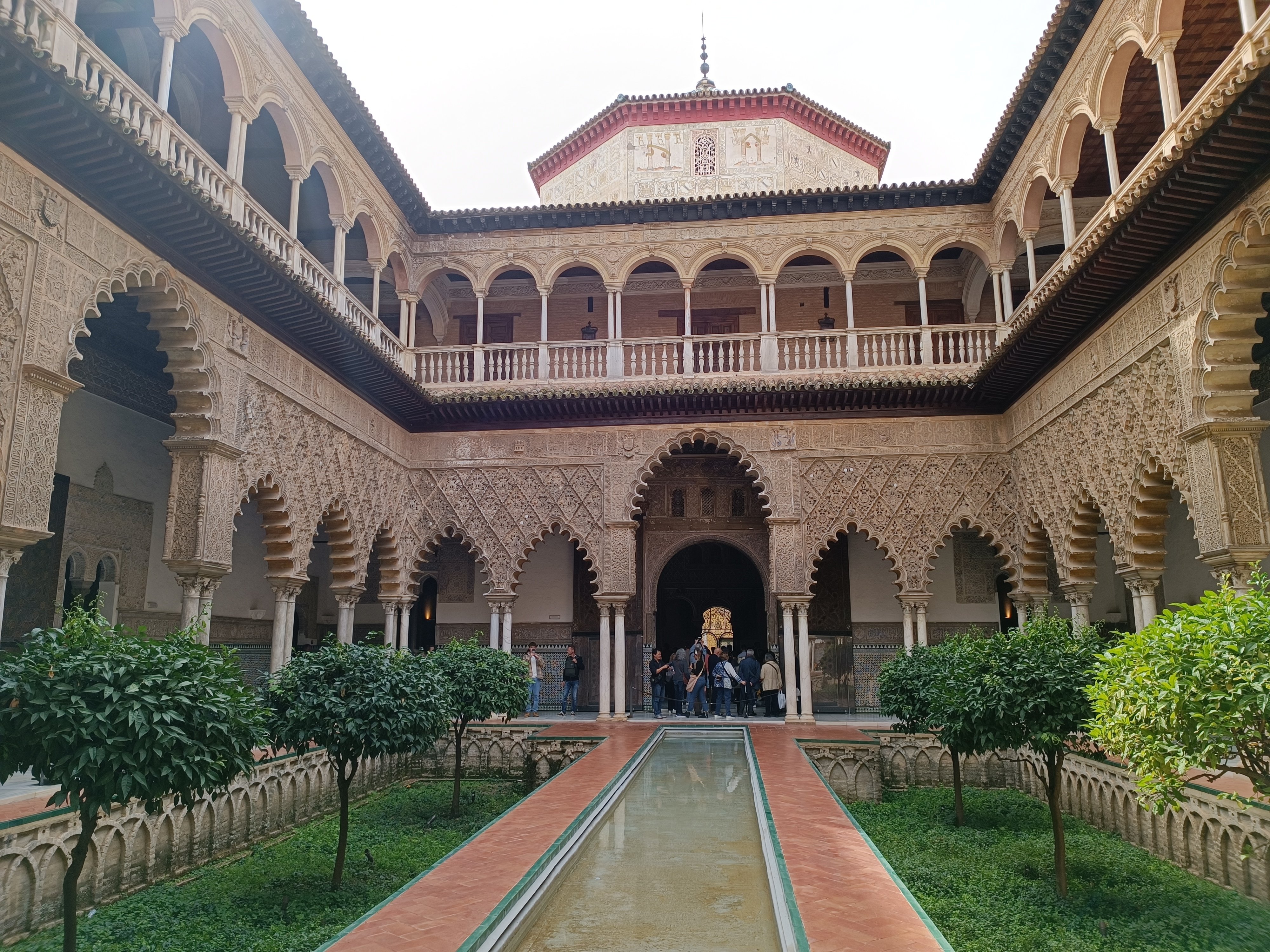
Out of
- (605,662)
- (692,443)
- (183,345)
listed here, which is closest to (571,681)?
(605,662)

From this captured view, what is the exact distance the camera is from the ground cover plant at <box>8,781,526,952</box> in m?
4.95

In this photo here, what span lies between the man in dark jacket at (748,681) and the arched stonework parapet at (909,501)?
75.6 inches

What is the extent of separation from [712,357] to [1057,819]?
27.5 ft

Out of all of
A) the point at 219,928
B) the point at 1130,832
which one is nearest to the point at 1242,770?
the point at 1130,832

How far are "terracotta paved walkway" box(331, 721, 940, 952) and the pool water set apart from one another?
0.18m

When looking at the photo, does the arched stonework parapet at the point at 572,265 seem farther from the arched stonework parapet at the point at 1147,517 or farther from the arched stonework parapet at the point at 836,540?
the arched stonework parapet at the point at 1147,517

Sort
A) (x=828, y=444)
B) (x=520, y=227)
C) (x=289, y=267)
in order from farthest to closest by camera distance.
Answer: (x=520, y=227), (x=828, y=444), (x=289, y=267)

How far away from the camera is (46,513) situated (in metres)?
6.23

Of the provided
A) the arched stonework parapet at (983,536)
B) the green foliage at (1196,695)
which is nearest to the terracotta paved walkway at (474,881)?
the green foliage at (1196,695)

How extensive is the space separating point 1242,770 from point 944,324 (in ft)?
33.6

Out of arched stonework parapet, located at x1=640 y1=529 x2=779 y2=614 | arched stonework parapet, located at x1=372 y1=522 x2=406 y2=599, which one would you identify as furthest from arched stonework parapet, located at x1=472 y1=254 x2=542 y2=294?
arched stonework parapet, located at x1=640 y1=529 x2=779 y2=614

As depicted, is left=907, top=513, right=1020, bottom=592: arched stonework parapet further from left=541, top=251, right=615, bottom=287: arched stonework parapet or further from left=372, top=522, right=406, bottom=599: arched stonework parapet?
left=372, top=522, right=406, bottom=599: arched stonework parapet

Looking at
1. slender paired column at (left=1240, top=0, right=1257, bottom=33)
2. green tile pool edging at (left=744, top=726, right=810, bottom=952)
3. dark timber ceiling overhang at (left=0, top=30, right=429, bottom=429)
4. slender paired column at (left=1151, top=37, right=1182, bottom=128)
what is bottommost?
green tile pool edging at (left=744, top=726, right=810, bottom=952)

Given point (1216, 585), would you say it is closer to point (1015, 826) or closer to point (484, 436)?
point (1015, 826)
